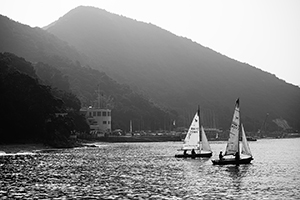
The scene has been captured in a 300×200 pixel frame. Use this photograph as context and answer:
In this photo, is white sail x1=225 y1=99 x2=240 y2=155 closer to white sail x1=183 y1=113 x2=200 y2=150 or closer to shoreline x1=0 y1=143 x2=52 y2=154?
white sail x1=183 y1=113 x2=200 y2=150

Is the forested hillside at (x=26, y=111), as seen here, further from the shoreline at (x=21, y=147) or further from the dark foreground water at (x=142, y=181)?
the dark foreground water at (x=142, y=181)

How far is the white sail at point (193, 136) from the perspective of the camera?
403ft

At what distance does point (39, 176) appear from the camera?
267ft

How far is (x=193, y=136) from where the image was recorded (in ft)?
406

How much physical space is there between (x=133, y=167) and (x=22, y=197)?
1656 inches

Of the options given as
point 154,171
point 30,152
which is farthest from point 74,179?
point 30,152

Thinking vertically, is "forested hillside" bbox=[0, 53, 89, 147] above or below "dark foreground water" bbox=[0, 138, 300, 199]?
above

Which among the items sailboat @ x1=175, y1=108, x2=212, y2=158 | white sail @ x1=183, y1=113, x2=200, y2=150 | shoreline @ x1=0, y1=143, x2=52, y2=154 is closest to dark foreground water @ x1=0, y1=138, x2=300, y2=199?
sailboat @ x1=175, y1=108, x2=212, y2=158

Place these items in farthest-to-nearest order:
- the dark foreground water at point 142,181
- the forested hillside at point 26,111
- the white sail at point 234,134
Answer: the forested hillside at point 26,111, the white sail at point 234,134, the dark foreground water at point 142,181

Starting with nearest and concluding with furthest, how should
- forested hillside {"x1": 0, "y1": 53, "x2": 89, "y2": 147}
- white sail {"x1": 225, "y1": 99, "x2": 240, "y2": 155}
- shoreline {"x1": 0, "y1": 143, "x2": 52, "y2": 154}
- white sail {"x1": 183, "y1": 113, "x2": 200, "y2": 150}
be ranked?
white sail {"x1": 225, "y1": 99, "x2": 240, "y2": 155}
white sail {"x1": 183, "y1": 113, "x2": 200, "y2": 150}
shoreline {"x1": 0, "y1": 143, "x2": 52, "y2": 154}
forested hillside {"x1": 0, "y1": 53, "x2": 89, "y2": 147}

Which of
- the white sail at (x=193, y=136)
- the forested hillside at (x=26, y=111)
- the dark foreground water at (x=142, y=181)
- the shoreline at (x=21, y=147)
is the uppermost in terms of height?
the forested hillside at (x=26, y=111)

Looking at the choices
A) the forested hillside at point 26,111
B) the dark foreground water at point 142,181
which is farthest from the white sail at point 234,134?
the forested hillside at point 26,111

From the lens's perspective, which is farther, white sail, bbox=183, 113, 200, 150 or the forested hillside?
the forested hillside

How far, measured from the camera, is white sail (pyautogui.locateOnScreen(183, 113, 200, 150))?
123 meters
